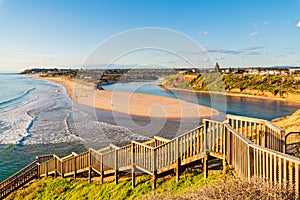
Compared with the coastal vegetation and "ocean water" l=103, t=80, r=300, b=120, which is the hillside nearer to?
"ocean water" l=103, t=80, r=300, b=120

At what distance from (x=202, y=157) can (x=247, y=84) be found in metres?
63.8

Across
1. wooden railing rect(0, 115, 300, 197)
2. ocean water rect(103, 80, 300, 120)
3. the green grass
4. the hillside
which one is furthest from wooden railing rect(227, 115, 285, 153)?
the hillside

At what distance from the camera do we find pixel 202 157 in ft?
24.2

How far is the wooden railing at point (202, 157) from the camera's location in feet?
14.3

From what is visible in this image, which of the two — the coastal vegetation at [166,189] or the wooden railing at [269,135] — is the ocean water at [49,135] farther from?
the wooden railing at [269,135]

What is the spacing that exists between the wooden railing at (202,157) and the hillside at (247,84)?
39.9 meters

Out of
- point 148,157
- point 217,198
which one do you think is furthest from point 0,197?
point 217,198

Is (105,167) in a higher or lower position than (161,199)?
lower

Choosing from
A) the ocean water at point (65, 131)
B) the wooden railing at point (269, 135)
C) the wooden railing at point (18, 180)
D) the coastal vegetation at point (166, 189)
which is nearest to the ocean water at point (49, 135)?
the ocean water at point (65, 131)

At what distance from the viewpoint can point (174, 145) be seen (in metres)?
7.78

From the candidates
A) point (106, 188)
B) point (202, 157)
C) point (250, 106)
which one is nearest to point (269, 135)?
point (202, 157)

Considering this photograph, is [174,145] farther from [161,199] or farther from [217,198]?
[217,198]

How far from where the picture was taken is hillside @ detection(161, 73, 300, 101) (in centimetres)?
5284

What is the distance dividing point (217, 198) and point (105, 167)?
682 centimetres
